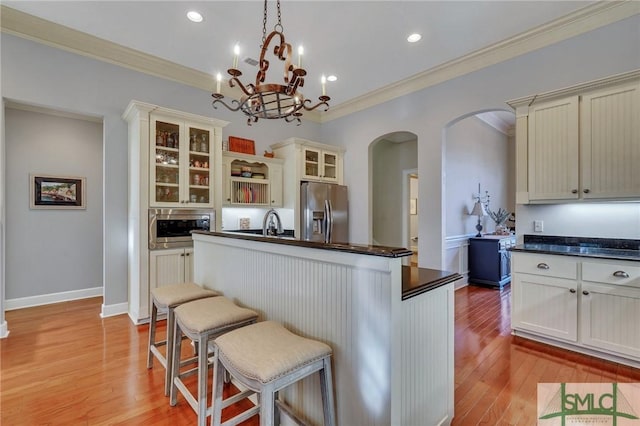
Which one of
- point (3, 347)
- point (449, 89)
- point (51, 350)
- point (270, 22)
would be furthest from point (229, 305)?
point (449, 89)

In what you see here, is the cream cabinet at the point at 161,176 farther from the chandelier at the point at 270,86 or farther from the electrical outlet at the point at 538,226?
the electrical outlet at the point at 538,226

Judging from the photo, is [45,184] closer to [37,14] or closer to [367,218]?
[37,14]

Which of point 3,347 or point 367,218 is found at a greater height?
point 367,218

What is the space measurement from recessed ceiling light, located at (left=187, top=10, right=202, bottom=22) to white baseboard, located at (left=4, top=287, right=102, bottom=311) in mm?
4050

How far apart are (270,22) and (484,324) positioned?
4059 mm

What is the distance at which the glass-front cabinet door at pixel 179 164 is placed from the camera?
133 inches

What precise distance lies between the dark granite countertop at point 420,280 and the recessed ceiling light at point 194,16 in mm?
3077

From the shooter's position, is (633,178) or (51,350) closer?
(633,178)

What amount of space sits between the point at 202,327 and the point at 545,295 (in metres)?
3.06

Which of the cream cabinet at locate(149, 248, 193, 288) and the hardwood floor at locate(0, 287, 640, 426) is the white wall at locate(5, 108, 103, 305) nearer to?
the hardwood floor at locate(0, 287, 640, 426)

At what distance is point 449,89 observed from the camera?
12.7 ft

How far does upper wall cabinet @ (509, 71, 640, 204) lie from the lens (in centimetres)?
247

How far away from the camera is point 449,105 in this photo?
12.7ft

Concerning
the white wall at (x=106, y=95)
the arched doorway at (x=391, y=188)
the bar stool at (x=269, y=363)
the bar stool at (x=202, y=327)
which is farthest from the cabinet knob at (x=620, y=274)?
the white wall at (x=106, y=95)
